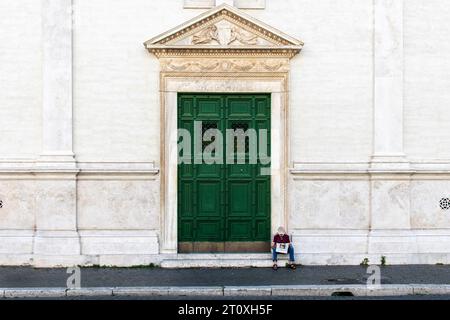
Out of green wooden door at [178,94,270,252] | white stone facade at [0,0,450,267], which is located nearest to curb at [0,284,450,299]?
white stone facade at [0,0,450,267]

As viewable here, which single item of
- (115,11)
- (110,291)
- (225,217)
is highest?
(115,11)

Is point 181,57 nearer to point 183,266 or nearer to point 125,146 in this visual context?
point 125,146

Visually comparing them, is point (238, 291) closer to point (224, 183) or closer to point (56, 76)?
point (224, 183)

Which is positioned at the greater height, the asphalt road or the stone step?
the stone step

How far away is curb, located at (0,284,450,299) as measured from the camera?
12.1 metres

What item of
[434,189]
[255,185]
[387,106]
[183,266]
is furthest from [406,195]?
[183,266]

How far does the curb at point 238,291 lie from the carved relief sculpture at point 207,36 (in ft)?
16.5

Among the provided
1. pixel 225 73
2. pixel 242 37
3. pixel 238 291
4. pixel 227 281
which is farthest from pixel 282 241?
pixel 242 37

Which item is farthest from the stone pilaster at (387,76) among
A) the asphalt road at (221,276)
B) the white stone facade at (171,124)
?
the asphalt road at (221,276)

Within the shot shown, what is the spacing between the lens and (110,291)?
12.2m

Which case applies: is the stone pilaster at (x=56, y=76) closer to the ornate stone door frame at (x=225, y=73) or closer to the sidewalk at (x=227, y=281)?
the ornate stone door frame at (x=225, y=73)

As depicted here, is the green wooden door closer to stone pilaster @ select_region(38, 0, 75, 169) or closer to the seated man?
the seated man

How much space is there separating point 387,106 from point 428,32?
1.75 meters

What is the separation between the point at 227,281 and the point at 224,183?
98.7 inches
